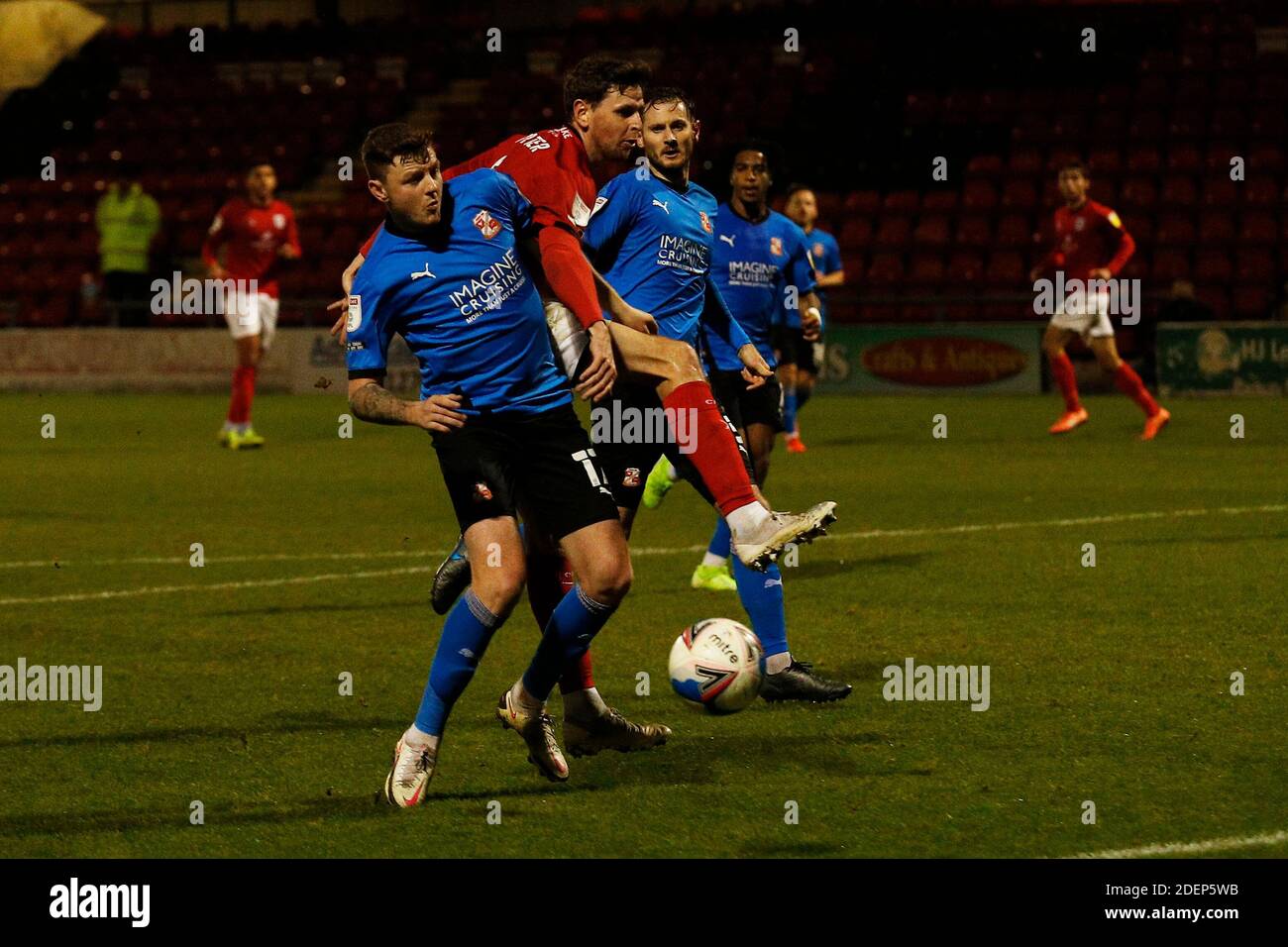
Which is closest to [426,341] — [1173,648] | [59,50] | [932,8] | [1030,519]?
[1173,648]

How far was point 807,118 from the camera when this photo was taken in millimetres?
26969

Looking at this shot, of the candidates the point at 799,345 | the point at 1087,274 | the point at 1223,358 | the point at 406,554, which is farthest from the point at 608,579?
the point at 1223,358

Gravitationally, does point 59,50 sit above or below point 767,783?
above

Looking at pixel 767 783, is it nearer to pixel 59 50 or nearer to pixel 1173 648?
pixel 1173 648

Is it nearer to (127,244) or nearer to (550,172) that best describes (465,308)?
(550,172)

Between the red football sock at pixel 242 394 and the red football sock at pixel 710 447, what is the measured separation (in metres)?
11.2

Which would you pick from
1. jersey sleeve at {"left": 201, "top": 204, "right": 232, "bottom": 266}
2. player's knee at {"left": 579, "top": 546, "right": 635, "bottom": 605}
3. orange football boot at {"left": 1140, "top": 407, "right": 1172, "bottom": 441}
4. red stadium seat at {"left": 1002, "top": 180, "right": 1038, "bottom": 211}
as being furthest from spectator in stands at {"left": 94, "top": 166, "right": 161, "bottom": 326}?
player's knee at {"left": 579, "top": 546, "right": 635, "bottom": 605}

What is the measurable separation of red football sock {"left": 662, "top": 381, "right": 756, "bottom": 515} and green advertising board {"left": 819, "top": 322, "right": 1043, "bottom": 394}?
16.7 metres

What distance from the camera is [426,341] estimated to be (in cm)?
529

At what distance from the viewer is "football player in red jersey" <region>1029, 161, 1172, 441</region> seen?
651 inches

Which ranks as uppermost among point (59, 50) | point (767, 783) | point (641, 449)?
point (59, 50)

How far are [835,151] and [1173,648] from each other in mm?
20366

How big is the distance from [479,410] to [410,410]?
28 centimetres

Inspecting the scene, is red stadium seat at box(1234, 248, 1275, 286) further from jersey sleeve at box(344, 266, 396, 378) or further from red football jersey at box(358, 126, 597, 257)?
jersey sleeve at box(344, 266, 396, 378)
